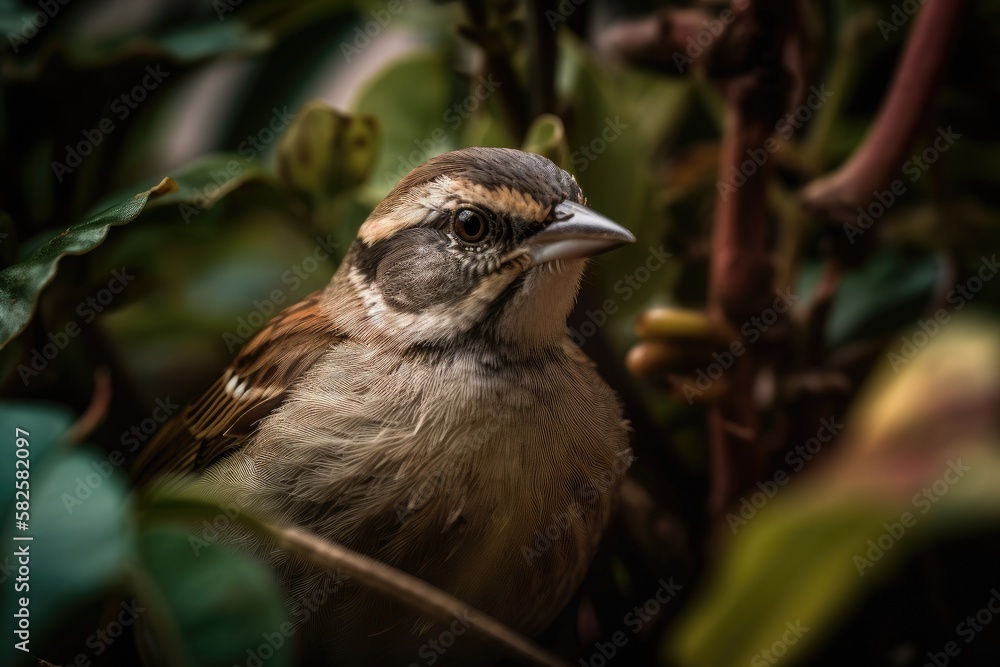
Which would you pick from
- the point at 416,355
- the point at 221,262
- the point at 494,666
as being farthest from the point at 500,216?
the point at 221,262

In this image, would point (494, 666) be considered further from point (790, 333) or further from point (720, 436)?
point (790, 333)

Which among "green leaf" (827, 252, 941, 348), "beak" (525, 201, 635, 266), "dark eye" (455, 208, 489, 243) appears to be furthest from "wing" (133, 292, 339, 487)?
"green leaf" (827, 252, 941, 348)

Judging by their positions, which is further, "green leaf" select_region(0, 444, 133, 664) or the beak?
the beak

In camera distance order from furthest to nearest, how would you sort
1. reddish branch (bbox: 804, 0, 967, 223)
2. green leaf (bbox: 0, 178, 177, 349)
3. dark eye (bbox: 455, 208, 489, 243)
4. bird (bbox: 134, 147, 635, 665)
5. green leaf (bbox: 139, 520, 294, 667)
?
reddish branch (bbox: 804, 0, 967, 223)
dark eye (bbox: 455, 208, 489, 243)
bird (bbox: 134, 147, 635, 665)
green leaf (bbox: 0, 178, 177, 349)
green leaf (bbox: 139, 520, 294, 667)

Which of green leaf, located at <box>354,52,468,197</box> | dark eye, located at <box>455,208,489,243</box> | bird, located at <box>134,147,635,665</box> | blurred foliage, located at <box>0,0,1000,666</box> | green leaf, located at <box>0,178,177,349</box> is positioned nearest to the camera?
blurred foliage, located at <box>0,0,1000,666</box>

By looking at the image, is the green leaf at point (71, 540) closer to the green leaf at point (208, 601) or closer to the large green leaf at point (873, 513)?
the green leaf at point (208, 601)

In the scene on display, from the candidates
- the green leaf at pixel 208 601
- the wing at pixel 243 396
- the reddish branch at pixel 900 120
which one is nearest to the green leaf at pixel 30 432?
the green leaf at pixel 208 601

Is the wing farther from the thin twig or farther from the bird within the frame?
the thin twig

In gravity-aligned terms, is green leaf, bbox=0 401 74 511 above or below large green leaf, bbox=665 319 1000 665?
above

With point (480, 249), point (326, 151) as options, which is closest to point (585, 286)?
point (480, 249)
